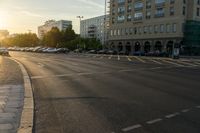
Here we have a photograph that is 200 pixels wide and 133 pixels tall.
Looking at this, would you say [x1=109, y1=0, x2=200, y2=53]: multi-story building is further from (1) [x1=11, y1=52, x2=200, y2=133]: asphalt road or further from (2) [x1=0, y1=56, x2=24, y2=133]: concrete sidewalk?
(2) [x1=0, y1=56, x2=24, y2=133]: concrete sidewalk

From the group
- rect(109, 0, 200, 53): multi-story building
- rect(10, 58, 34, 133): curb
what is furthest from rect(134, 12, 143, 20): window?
rect(10, 58, 34, 133): curb

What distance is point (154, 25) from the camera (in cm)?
9231

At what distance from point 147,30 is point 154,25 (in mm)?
3629

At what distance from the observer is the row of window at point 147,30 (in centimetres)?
8616

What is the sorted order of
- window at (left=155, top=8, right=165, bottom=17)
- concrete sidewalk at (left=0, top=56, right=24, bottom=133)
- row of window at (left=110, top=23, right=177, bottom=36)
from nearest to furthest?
concrete sidewalk at (left=0, top=56, right=24, bottom=133) < row of window at (left=110, top=23, right=177, bottom=36) < window at (left=155, top=8, right=165, bottom=17)

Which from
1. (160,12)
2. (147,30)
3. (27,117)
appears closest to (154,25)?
(147,30)

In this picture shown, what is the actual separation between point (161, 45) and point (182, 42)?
6.84m

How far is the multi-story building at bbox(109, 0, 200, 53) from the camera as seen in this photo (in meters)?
84.1

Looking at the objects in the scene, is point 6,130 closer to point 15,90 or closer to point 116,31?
point 15,90

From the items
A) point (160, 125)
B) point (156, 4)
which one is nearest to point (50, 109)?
Result: point (160, 125)

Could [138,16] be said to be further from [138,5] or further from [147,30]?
Result: [147,30]

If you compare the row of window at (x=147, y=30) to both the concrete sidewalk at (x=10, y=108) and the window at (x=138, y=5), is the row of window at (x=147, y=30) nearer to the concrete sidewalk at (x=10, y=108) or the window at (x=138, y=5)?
the window at (x=138, y=5)

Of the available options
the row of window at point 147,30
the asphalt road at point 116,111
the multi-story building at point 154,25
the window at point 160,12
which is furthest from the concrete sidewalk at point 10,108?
the window at point 160,12

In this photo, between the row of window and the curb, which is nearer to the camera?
the curb
